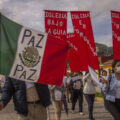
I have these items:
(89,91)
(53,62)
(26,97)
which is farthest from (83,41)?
(26,97)

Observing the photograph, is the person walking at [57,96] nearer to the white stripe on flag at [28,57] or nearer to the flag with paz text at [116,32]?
the white stripe on flag at [28,57]

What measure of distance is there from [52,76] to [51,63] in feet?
0.77

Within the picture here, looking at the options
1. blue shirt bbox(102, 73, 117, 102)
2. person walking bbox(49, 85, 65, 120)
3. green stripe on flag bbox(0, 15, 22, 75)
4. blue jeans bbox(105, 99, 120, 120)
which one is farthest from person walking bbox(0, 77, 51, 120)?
person walking bbox(49, 85, 65, 120)

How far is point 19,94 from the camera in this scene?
3.39 meters

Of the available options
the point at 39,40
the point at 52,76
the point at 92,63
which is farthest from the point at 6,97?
the point at 92,63

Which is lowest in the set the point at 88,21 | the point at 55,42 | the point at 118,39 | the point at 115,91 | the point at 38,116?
the point at 38,116

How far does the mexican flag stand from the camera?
3395 millimetres

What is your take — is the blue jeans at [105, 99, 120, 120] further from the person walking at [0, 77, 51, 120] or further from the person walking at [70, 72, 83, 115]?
the person walking at [70, 72, 83, 115]

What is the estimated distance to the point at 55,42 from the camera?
3.75 meters

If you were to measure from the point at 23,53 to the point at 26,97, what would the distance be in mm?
727

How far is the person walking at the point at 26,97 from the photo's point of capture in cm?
340

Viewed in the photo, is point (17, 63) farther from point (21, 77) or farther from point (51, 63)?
A: point (51, 63)

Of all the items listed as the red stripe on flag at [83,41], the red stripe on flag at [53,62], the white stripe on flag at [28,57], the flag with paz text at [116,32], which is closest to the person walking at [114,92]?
the red stripe on flag at [53,62]

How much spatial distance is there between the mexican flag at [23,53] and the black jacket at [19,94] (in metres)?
0.12
